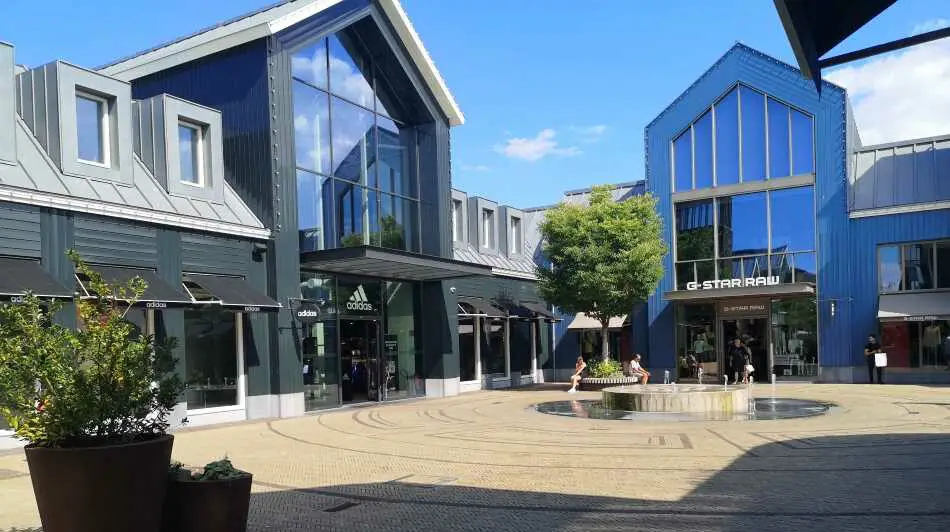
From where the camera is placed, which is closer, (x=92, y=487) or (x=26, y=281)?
(x=92, y=487)

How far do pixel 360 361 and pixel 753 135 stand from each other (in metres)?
17.0

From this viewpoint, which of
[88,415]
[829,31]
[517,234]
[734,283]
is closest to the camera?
[829,31]

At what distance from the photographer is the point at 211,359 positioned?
18.2 meters

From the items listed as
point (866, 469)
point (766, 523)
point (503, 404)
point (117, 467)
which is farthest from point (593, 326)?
point (117, 467)

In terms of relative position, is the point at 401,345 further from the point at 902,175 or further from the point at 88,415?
the point at 88,415

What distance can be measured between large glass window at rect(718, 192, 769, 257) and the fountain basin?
1147 cm

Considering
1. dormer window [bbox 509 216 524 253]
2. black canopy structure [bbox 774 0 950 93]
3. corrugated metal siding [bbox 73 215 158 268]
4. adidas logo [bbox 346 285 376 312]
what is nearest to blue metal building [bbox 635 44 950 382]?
A: dormer window [bbox 509 216 524 253]

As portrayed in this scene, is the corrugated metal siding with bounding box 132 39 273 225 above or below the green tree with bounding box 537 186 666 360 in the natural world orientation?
above

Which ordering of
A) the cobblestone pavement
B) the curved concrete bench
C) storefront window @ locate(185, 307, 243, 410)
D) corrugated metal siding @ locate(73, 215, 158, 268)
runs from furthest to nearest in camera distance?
the curved concrete bench < storefront window @ locate(185, 307, 243, 410) < corrugated metal siding @ locate(73, 215, 158, 268) < the cobblestone pavement

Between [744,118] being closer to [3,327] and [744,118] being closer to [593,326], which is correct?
[593,326]

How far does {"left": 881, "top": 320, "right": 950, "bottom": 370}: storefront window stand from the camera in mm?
25953

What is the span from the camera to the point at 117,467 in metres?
6.04

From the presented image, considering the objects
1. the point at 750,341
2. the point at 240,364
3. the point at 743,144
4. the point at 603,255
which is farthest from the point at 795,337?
the point at 240,364

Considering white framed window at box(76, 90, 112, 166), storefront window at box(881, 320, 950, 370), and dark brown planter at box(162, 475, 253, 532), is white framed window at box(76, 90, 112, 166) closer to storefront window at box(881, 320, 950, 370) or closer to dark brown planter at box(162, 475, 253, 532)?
dark brown planter at box(162, 475, 253, 532)
